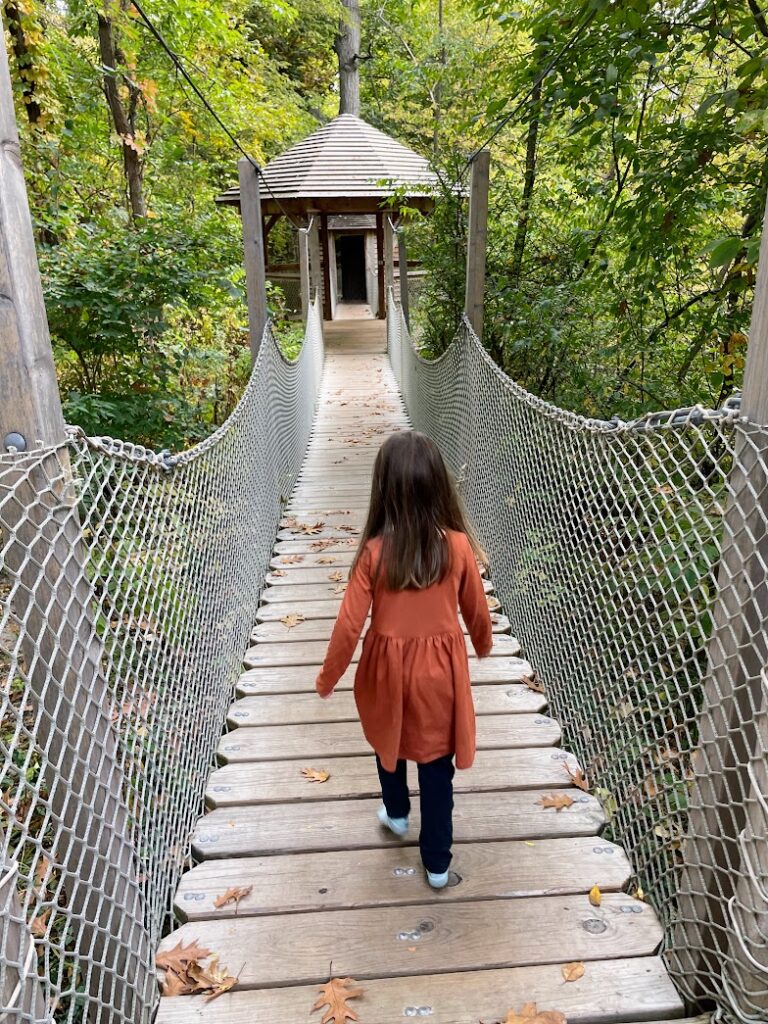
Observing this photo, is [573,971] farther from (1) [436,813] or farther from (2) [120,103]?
(2) [120,103]

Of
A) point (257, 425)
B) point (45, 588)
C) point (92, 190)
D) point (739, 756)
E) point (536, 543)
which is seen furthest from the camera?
point (92, 190)

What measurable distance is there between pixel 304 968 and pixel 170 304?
4699mm

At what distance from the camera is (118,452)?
5.20 feet

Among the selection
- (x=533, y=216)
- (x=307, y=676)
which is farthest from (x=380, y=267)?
(x=307, y=676)

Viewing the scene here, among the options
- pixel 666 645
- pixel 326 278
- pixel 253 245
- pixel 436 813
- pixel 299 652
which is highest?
pixel 253 245

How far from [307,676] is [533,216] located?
4.22 metres

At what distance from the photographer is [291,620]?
3.19 metres

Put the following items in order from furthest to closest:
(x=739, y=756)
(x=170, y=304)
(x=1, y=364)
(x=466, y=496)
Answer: (x=170, y=304) → (x=466, y=496) → (x=739, y=756) → (x=1, y=364)

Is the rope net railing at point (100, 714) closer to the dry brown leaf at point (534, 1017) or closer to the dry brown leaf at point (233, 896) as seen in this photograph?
the dry brown leaf at point (233, 896)

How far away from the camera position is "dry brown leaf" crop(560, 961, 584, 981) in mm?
1481

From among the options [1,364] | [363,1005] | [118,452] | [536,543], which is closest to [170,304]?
[536,543]

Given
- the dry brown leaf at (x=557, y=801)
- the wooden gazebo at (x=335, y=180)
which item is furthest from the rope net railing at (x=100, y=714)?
the wooden gazebo at (x=335, y=180)

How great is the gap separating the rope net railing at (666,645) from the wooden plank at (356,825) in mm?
162

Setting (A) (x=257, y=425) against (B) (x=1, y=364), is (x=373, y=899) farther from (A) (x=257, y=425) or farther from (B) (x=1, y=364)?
(A) (x=257, y=425)
